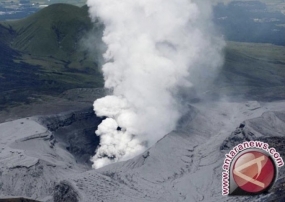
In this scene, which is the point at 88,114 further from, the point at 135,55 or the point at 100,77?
the point at 100,77

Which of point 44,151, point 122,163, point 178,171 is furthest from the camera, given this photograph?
point 44,151

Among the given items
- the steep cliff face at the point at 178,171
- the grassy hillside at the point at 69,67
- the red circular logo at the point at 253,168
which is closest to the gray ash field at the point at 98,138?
the steep cliff face at the point at 178,171

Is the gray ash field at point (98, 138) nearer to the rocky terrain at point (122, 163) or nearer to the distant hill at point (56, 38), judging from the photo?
the rocky terrain at point (122, 163)

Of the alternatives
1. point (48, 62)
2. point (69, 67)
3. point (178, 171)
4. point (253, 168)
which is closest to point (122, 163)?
point (178, 171)

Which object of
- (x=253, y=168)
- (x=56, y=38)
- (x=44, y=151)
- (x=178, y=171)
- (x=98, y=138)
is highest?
(x=253, y=168)

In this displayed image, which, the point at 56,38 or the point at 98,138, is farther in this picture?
the point at 56,38

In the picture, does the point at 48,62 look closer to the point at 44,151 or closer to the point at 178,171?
the point at 44,151

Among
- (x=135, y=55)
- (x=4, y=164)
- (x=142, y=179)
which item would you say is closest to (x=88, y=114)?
(x=135, y=55)

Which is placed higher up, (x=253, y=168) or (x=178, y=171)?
(x=253, y=168)

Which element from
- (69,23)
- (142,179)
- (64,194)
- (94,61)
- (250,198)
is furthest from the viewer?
(69,23)
